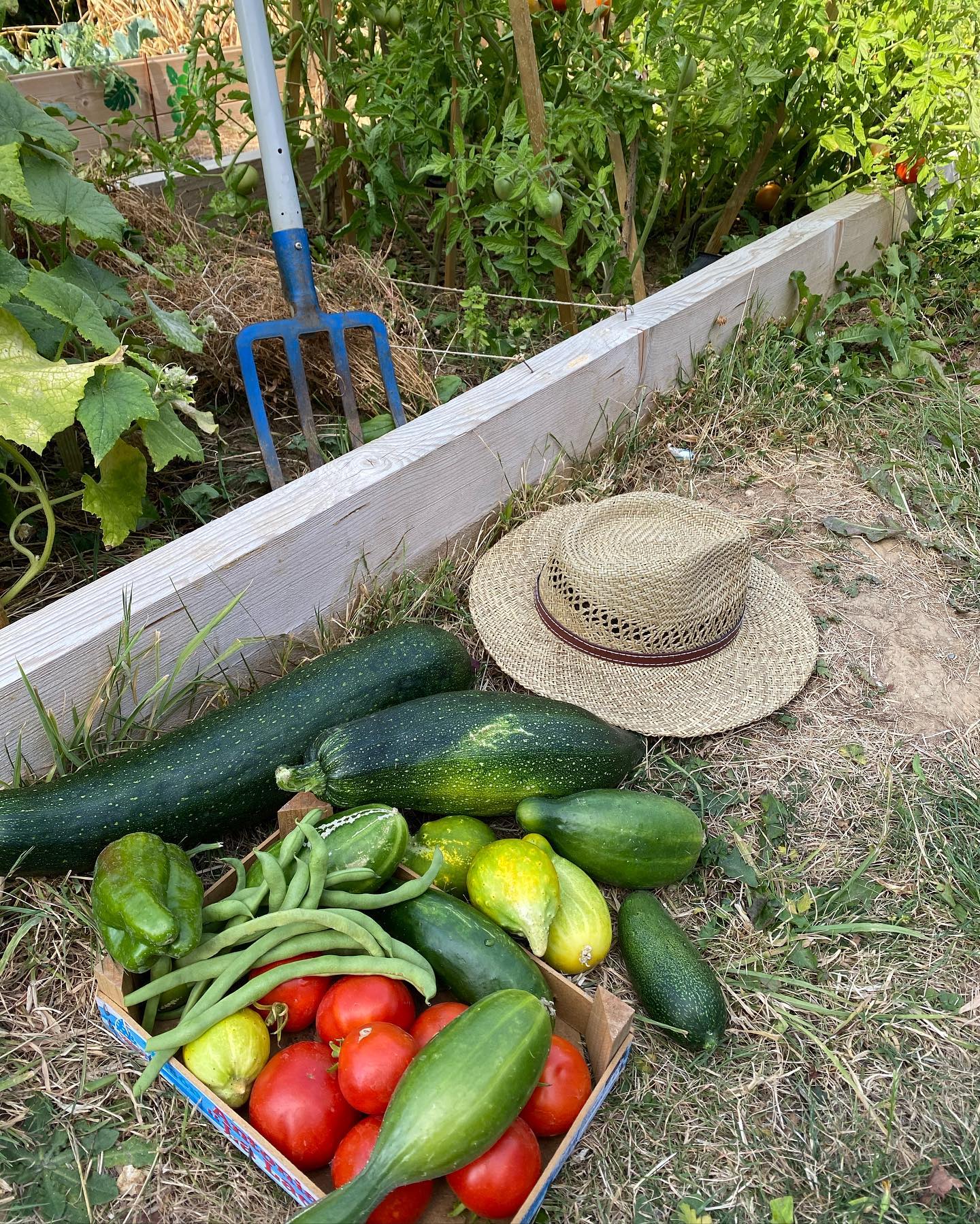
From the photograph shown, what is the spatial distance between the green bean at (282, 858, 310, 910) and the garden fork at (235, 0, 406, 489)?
1.27m

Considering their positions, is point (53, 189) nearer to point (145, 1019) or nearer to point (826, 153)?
point (145, 1019)

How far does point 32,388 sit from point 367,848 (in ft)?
3.66

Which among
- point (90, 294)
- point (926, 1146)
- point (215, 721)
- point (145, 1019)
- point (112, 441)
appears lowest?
point (926, 1146)

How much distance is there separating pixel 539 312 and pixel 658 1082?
2.79 metres

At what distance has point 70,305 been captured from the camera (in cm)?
189

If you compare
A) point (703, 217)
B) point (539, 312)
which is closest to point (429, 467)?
point (539, 312)

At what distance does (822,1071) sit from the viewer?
1564 millimetres

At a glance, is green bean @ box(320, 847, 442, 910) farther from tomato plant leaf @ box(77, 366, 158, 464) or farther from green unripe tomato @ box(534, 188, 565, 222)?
green unripe tomato @ box(534, 188, 565, 222)

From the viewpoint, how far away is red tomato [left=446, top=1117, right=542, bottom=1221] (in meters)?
1.20

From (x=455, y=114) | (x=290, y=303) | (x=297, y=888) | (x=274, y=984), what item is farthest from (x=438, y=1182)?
(x=455, y=114)

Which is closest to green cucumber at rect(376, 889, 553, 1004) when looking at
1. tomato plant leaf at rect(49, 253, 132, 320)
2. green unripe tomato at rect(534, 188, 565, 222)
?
tomato plant leaf at rect(49, 253, 132, 320)

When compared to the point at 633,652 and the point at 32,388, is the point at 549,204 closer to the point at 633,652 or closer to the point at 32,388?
the point at 633,652

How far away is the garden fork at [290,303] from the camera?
2465 mm

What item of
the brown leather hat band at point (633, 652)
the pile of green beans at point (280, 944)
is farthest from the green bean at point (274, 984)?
the brown leather hat band at point (633, 652)
